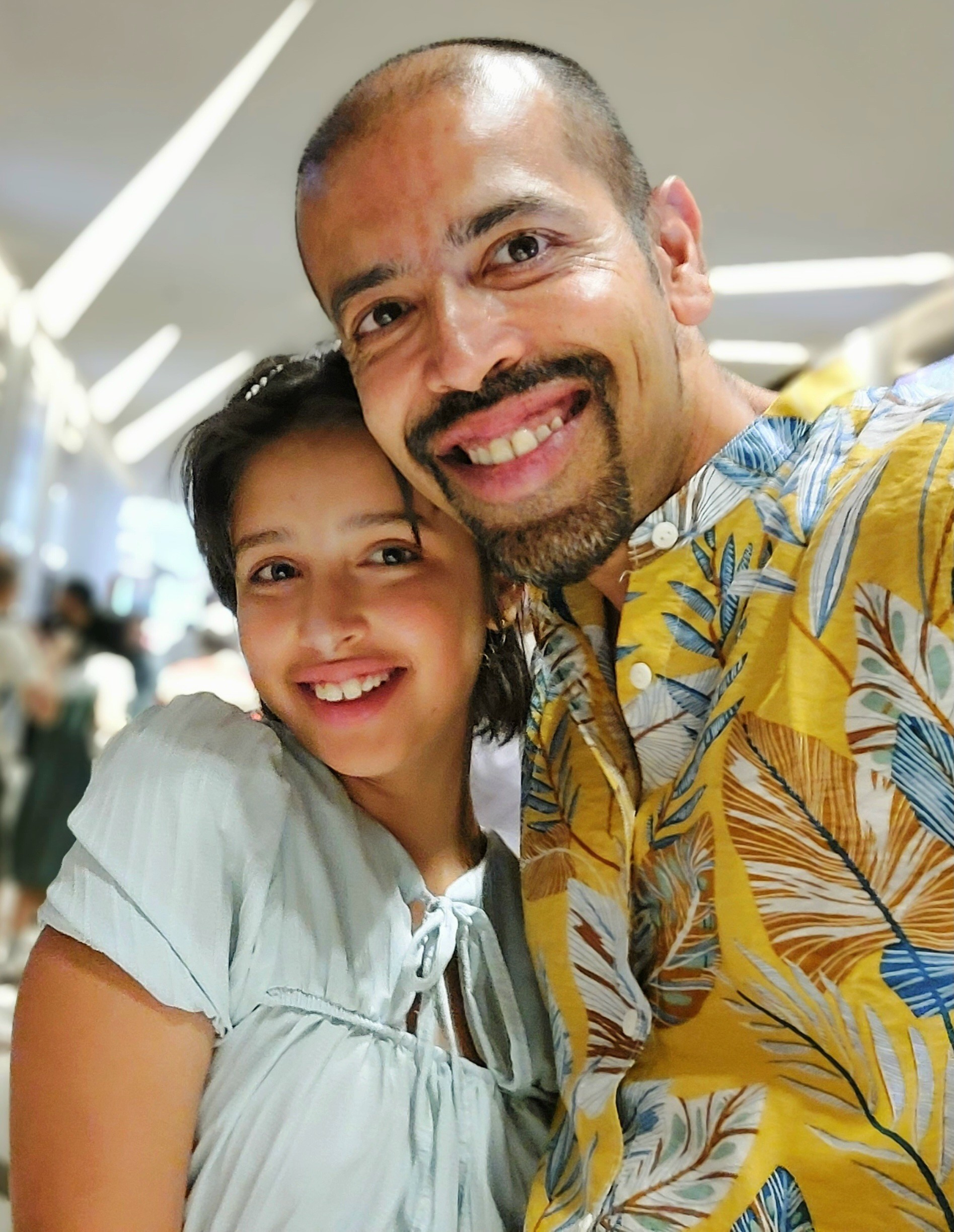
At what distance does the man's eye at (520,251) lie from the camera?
109 cm

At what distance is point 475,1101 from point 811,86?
12.6 feet

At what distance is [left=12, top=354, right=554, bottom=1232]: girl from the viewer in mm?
876

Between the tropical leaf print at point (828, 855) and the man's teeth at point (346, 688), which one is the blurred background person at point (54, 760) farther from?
the tropical leaf print at point (828, 855)

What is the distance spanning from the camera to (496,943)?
3.57 ft

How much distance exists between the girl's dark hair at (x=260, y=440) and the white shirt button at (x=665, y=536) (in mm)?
253

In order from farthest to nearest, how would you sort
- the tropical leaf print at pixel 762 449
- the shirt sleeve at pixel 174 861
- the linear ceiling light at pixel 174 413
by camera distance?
the linear ceiling light at pixel 174 413 < the tropical leaf print at pixel 762 449 < the shirt sleeve at pixel 174 861

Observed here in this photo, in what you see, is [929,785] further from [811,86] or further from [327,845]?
[811,86]

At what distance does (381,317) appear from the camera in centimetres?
117

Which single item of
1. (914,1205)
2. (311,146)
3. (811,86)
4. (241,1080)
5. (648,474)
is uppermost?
(811,86)

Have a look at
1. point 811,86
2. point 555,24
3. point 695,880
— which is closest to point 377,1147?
point 695,880

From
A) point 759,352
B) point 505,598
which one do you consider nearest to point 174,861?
point 505,598

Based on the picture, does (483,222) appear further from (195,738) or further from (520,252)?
(195,738)

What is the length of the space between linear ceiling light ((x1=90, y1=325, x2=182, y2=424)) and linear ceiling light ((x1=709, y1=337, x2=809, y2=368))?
3588mm

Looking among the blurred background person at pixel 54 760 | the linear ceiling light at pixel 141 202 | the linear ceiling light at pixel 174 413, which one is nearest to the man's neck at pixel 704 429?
the linear ceiling light at pixel 141 202
